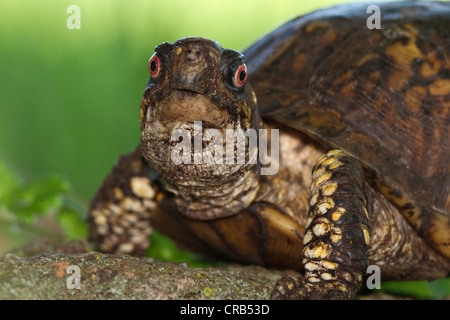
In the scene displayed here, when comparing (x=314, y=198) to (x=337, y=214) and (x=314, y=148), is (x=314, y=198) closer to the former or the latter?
(x=337, y=214)

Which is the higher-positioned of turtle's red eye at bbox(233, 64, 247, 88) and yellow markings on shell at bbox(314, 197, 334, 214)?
turtle's red eye at bbox(233, 64, 247, 88)

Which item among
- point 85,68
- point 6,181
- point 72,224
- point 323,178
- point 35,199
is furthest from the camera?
point 85,68

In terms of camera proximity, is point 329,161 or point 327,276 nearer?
point 327,276

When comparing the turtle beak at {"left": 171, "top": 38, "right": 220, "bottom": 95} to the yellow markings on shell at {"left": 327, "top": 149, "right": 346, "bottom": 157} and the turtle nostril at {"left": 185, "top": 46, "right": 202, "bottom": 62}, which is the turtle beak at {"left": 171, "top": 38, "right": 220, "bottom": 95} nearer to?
the turtle nostril at {"left": 185, "top": 46, "right": 202, "bottom": 62}

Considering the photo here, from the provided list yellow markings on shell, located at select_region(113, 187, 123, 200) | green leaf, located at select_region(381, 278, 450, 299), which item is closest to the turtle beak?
yellow markings on shell, located at select_region(113, 187, 123, 200)

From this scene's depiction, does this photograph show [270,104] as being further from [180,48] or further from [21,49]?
[21,49]

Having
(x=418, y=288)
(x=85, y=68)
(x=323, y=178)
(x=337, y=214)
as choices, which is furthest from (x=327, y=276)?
(x=85, y=68)
